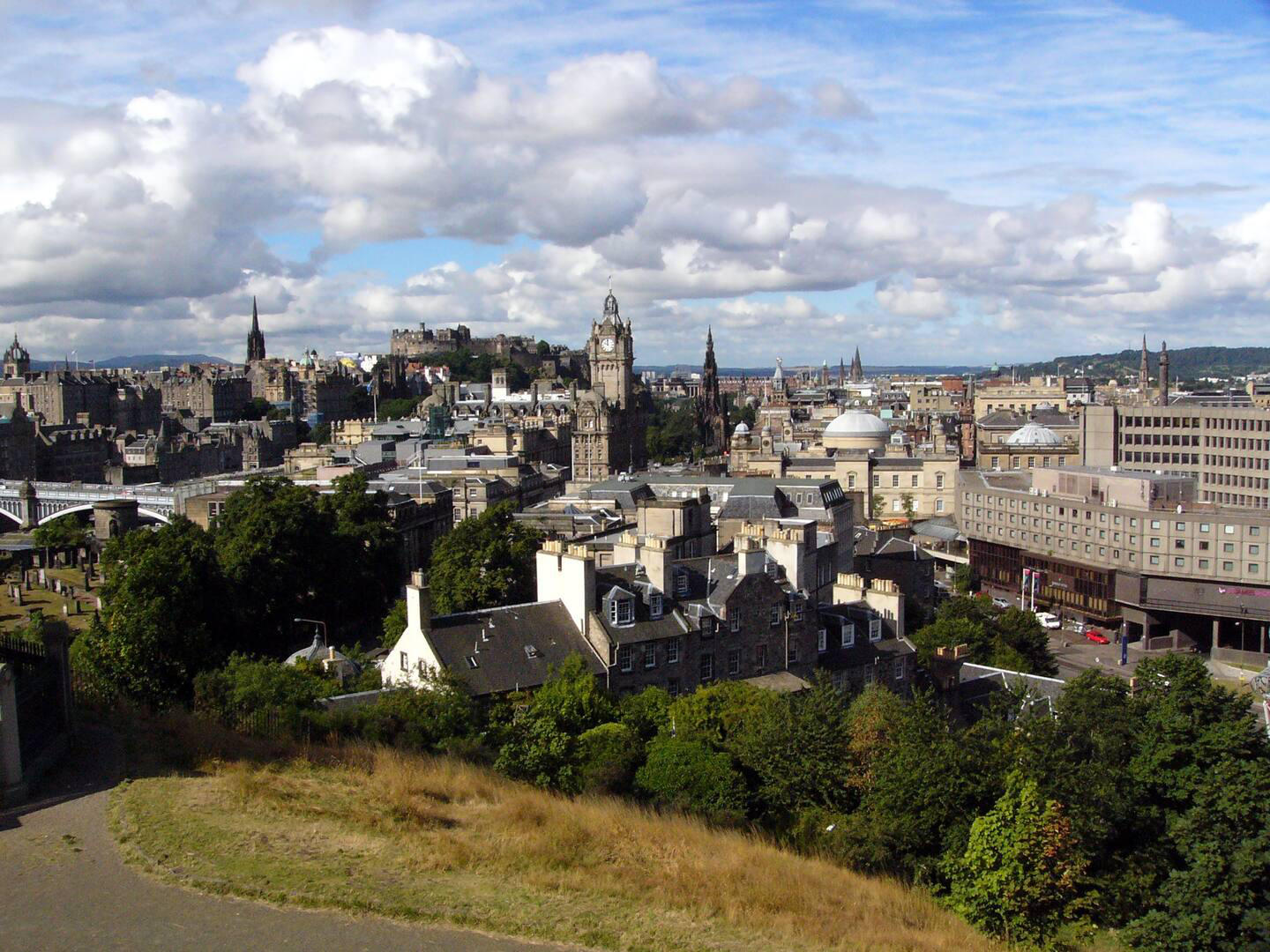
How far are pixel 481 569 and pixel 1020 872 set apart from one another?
2909 centimetres

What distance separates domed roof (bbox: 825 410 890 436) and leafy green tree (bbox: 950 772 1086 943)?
267 ft

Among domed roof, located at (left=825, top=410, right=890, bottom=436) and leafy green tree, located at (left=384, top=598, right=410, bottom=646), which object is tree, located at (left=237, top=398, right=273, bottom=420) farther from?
leafy green tree, located at (left=384, top=598, right=410, bottom=646)

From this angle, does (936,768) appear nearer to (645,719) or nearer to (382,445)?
(645,719)

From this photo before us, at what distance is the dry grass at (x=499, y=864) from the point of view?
16453mm

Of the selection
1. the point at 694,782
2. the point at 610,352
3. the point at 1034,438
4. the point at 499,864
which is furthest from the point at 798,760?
the point at 610,352

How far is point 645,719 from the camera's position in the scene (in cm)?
2978

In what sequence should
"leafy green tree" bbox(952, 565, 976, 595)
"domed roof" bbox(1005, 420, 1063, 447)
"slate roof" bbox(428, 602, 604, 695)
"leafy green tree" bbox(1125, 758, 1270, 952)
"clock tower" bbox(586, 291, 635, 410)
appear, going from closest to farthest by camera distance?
"leafy green tree" bbox(1125, 758, 1270, 952), "slate roof" bbox(428, 602, 604, 695), "leafy green tree" bbox(952, 565, 976, 595), "domed roof" bbox(1005, 420, 1063, 447), "clock tower" bbox(586, 291, 635, 410)

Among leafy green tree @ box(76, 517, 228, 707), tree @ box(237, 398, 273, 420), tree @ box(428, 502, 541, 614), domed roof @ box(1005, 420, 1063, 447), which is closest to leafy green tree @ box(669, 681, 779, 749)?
leafy green tree @ box(76, 517, 228, 707)

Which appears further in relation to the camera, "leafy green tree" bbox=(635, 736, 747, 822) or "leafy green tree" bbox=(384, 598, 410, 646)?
"leafy green tree" bbox=(384, 598, 410, 646)

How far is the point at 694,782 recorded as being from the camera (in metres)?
25.7

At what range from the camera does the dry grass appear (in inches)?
648

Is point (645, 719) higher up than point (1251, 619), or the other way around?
point (645, 719)

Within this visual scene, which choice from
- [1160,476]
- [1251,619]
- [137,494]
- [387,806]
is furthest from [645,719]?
[137,494]

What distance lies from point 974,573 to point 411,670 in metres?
53.4
